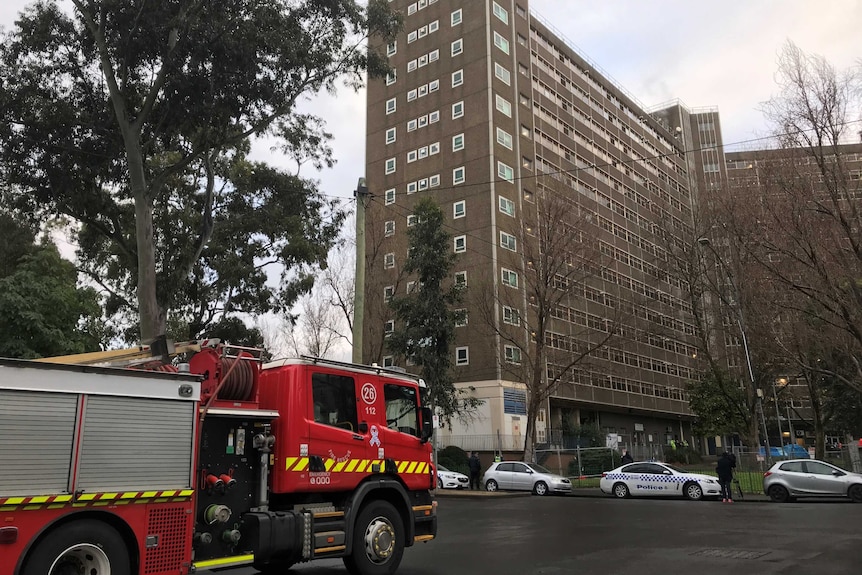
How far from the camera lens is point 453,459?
37094mm

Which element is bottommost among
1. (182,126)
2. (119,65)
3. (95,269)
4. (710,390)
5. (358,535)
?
(358,535)

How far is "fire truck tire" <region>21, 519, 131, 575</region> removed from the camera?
18.6 ft

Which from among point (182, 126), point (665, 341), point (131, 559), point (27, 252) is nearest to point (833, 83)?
point (182, 126)

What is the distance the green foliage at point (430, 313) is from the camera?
3130 centimetres

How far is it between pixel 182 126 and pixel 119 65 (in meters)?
2.19

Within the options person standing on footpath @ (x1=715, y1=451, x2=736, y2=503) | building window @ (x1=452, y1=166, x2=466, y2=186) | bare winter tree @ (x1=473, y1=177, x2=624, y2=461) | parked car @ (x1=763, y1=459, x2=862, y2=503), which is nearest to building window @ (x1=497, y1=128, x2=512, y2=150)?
building window @ (x1=452, y1=166, x2=466, y2=186)

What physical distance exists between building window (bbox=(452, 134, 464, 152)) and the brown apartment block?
10cm

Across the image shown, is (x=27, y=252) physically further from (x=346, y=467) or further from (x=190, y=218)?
Result: (x=346, y=467)

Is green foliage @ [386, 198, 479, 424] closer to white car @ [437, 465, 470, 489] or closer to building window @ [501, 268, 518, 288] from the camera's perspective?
white car @ [437, 465, 470, 489]

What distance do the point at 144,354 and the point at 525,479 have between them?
22.5 meters

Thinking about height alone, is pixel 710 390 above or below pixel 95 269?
below

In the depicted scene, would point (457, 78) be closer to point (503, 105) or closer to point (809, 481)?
point (503, 105)

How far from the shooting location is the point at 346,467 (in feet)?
27.8

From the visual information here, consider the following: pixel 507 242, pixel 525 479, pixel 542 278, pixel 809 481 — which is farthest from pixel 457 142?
pixel 809 481
